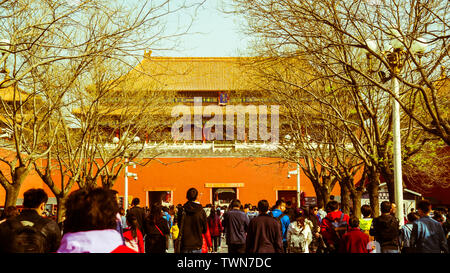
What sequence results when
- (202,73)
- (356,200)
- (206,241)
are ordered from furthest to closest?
(202,73), (356,200), (206,241)

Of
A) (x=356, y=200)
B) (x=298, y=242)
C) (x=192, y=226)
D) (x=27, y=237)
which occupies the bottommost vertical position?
(x=298, y=242)

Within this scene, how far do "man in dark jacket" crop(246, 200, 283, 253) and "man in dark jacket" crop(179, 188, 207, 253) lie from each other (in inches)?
36.9

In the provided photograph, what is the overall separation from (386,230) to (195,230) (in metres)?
2.85

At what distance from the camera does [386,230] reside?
7578mm

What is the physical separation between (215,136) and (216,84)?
3998 mm

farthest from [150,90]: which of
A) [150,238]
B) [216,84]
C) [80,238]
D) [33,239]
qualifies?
[216,84]

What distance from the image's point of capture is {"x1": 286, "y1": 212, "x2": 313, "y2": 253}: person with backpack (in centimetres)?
883

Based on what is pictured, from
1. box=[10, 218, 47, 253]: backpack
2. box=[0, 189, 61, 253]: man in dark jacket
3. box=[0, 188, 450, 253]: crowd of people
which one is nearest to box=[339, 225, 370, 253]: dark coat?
box=[0, 188, 450, 253]: crowd of people

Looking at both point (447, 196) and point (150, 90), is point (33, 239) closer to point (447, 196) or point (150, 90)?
point (150, 90)

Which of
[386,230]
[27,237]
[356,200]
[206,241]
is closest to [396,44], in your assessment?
[386,230]

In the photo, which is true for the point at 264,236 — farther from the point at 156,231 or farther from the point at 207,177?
the point at 207,177

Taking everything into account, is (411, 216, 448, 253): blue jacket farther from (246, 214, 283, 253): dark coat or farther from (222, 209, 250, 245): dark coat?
(222, 209, 250, 245): dark coat

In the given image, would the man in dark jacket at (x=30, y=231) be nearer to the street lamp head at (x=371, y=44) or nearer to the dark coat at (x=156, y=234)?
the dark coat at (x=156, y=234)
